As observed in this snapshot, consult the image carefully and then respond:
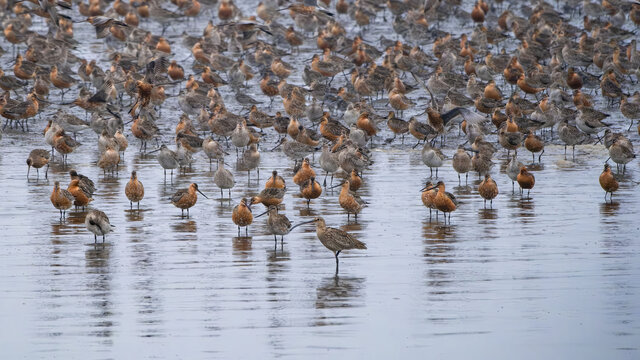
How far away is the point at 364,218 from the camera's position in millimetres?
17797

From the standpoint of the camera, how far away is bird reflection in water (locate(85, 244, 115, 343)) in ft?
40.4

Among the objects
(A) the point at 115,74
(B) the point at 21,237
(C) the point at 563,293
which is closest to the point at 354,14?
(A) the point at 115,74

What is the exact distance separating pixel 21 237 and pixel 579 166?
11183 mm

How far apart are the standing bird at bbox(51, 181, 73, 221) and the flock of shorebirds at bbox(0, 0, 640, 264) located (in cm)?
3

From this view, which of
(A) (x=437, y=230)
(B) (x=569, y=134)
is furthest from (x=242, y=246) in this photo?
(B) (x=569, y=134)

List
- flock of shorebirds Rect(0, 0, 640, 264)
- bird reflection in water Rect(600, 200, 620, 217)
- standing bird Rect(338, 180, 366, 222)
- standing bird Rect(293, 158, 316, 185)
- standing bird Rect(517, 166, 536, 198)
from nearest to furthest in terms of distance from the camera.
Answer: standing bird Rect(338, 180, 366, 222), bird reflection in water Rect(600, 200, 620, 217), standing bird Rect(517, 166, 536, 198), standing bird Rect(293, 158, 316, 185), flock of shorebirds Rect(0, 0, 640, 264)

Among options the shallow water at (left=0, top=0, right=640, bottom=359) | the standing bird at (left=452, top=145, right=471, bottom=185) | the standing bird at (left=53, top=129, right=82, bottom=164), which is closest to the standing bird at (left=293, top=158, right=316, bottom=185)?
the shallow water at (left=0, top=0, right=640, bottom=359)

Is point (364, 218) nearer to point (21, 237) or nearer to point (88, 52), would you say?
point (21, 237)

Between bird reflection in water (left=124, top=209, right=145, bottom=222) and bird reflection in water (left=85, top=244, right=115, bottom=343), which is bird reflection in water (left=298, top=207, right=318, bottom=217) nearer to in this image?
bird reflection in water (left=124, top=209, right=145, bottom=222)

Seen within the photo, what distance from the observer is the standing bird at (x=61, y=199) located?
1742cm

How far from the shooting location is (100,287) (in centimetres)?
1378

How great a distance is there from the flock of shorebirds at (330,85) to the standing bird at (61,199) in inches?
1.2

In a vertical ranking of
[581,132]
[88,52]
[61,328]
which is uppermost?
[88,52]

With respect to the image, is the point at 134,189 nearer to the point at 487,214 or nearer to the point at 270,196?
the point at 270,196
